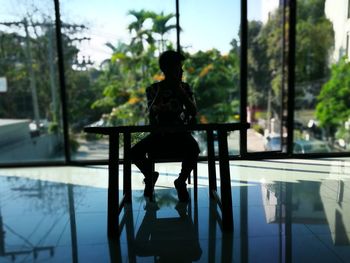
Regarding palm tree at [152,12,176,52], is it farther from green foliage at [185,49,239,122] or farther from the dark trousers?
the dark trousers

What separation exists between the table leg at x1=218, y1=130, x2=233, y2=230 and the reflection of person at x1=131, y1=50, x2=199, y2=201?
35 cm

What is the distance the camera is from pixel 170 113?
2.19m

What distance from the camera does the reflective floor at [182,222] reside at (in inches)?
64.8

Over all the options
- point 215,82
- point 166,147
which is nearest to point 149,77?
point 215,82

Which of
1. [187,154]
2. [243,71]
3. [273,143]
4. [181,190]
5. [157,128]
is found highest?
[243,71]

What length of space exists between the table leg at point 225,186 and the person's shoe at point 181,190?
541 mm

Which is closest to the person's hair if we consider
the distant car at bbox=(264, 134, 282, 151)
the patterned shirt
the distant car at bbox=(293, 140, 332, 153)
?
the patterned shirt

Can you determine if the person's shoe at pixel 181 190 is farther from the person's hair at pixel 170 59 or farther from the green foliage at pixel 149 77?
the green foliage at pixel 149 77

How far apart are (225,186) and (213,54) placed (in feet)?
7.96

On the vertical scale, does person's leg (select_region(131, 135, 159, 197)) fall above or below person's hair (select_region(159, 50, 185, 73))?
below

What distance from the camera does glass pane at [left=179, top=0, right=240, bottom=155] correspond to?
12.4 ft

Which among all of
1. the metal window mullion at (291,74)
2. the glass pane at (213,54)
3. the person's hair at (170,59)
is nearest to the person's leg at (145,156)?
the person's hair at (170,59)

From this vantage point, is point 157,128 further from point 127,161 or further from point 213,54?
point 213,54

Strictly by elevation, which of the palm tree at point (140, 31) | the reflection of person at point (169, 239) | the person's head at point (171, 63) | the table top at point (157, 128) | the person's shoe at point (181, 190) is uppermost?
the palm tree at point (140, 31)
